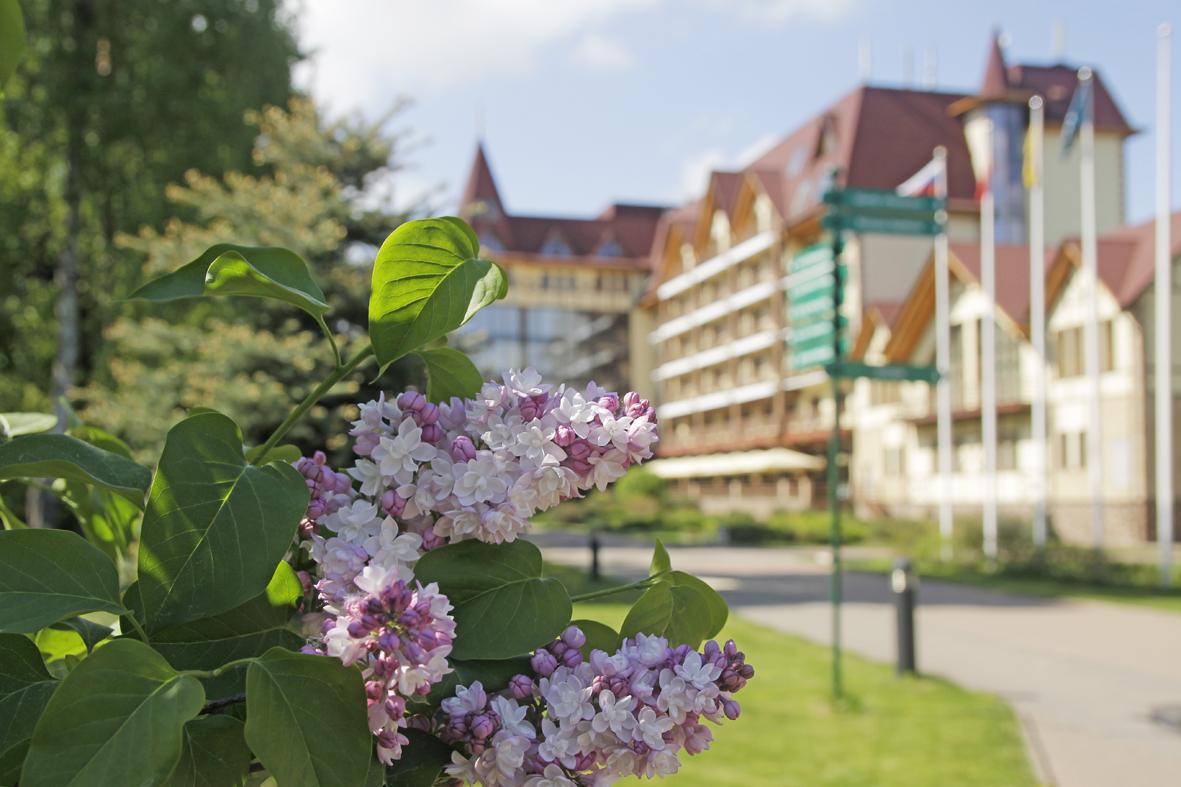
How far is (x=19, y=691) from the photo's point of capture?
0.72 meters

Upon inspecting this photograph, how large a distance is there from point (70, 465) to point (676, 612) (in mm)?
465

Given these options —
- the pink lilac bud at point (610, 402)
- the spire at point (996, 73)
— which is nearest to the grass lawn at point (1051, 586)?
the pink lilac bud at point (610, 402)

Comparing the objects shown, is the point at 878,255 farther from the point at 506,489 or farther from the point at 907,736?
the point at 506,489

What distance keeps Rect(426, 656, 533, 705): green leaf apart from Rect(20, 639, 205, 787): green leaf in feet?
0.63

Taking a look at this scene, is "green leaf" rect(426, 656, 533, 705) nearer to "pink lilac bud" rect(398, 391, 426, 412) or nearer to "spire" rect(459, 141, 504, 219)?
"pink lilac bud" rect(398, 391, 426, 412)

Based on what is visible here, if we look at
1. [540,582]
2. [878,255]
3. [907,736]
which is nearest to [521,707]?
[540,582]

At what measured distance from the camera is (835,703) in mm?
8500

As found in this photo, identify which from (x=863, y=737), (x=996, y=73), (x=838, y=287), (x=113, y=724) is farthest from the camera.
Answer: (x=996, y=73)

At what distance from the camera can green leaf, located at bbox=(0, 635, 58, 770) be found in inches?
27.8

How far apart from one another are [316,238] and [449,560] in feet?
41.2

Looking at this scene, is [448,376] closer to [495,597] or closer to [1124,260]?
[495,597]

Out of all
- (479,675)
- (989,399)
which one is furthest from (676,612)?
(989,399)

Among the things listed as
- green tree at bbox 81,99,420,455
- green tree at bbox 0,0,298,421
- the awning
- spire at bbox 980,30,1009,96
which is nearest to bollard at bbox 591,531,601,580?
green tree at bbox 81,99,420,455

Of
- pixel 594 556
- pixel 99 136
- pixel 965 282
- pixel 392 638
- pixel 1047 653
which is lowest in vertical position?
pixel 1047 653
